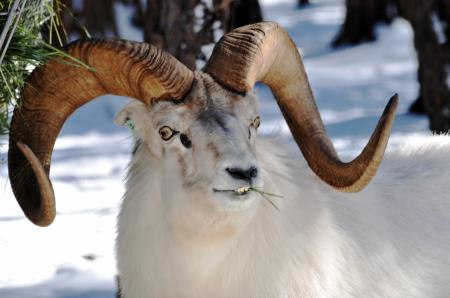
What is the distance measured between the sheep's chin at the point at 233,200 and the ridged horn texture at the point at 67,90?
662 millimetres

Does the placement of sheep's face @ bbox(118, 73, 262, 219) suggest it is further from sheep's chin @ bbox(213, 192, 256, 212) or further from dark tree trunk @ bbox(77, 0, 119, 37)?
dark tree trunk @ bbox(77, 0, 119, 37)

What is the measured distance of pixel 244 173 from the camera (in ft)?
17.1

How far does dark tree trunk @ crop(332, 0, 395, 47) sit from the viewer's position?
70.3 ft

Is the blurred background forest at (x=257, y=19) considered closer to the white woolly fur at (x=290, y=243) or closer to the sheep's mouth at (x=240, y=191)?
the white woolly fur at (x=290, y=243)

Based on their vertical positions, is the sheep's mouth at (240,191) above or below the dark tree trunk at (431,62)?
above

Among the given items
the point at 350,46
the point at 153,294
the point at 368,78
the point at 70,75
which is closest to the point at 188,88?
the point at 70,75

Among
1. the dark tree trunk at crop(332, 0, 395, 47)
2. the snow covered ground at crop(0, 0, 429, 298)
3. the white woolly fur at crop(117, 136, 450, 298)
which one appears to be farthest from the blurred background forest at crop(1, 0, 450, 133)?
the white woolly fur at crop(117, 136, 450, 298)

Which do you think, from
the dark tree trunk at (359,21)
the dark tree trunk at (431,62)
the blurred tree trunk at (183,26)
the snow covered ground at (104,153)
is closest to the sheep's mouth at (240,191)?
the snow covered ground at (104,153)

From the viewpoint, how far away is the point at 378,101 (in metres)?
16.2

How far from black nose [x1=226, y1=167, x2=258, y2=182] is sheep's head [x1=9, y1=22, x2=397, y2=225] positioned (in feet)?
0.18

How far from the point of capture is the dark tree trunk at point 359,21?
2142 centimetres

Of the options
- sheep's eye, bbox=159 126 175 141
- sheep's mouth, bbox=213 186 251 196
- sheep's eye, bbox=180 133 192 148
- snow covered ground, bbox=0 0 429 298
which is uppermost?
sheep's eye, bbox=159 126 175 141

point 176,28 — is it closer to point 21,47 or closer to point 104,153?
point 21,47

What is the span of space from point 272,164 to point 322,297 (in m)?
0.75
